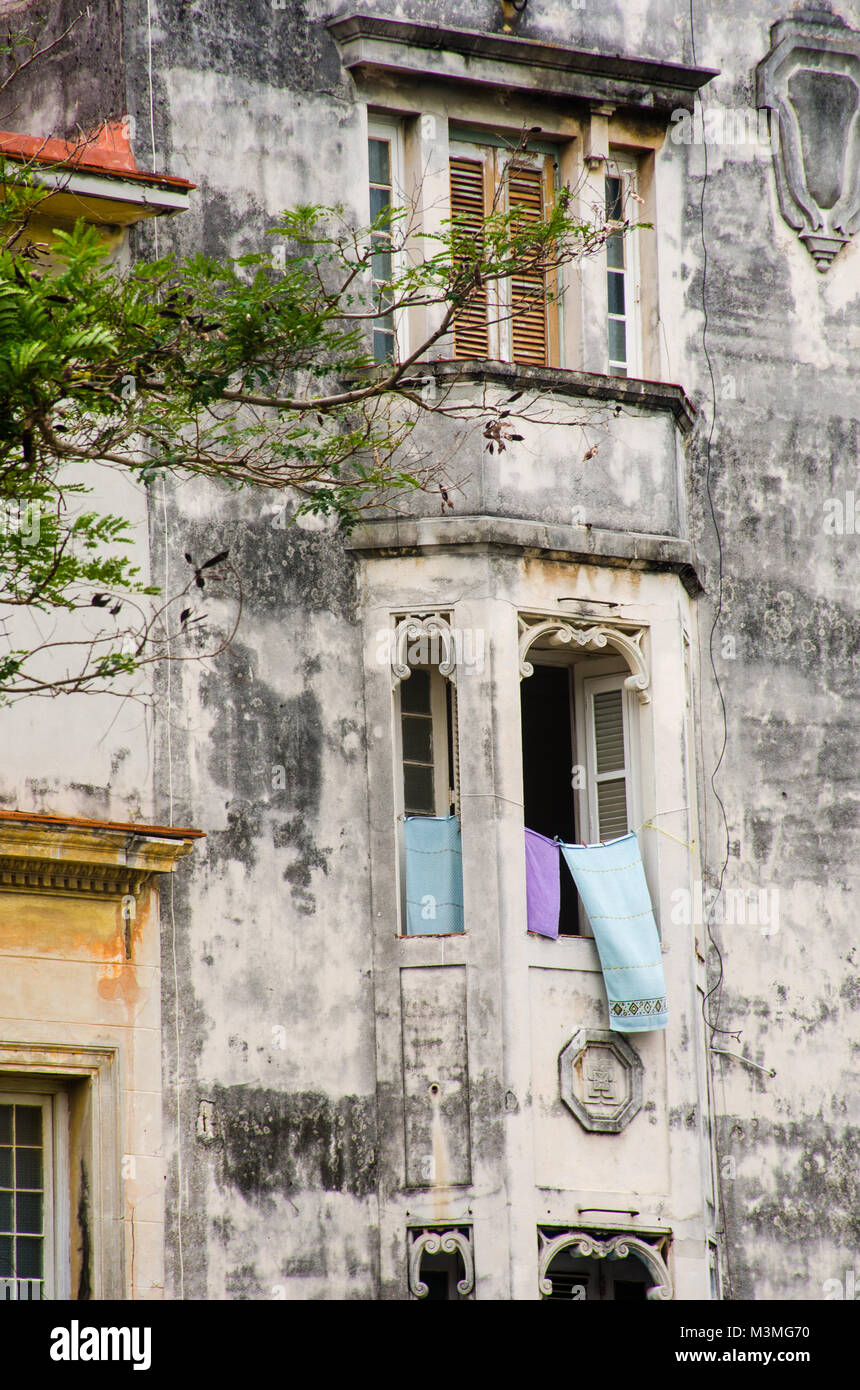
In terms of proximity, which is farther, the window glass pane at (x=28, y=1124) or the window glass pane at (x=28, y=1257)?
the window glass pane at (x=28, y=1124)

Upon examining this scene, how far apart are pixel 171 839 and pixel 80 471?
8.83 ft

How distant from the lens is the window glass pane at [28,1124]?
2062 cm

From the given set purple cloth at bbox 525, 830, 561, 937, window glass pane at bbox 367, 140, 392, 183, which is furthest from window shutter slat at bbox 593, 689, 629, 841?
window glass pane at bbox 367, 140, 392, 183

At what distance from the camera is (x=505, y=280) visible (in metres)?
23.3

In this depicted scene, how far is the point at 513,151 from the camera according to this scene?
2369 cm

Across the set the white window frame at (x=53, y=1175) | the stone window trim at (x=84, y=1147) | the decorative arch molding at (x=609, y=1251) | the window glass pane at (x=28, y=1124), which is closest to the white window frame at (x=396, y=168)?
the stone window trim at (x=84, y=1147)

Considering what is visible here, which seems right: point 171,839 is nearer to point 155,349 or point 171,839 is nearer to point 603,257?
point 155,349

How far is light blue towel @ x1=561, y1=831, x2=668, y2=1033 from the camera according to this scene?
71.7 ft

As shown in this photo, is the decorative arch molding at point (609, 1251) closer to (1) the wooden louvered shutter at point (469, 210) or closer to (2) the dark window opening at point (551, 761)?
(2) the dark window opening at point (551, 761)

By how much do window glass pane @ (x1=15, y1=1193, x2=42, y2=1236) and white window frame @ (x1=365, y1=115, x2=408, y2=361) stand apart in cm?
698

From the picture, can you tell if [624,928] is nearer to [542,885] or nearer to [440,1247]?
[542,885]

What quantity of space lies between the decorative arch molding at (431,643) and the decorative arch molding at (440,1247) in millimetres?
3997

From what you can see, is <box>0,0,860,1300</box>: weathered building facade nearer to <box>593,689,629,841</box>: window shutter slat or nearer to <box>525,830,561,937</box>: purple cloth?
<box>593,689,629,841</box>: window shutter slat

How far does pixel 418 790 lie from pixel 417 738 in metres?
0.40
